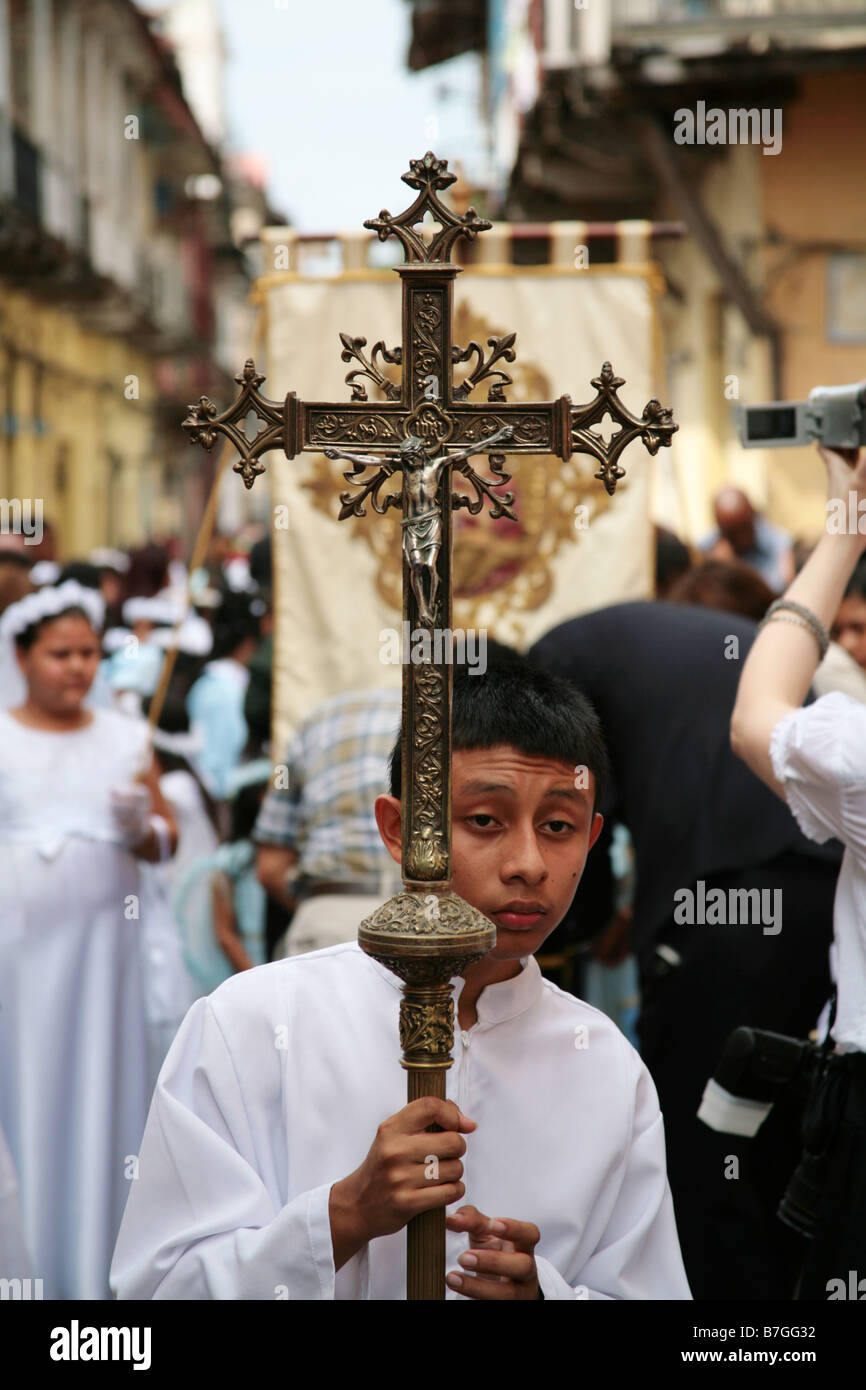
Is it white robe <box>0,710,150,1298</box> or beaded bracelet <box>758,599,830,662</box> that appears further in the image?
white robe <box>0,710,150,1298</box>

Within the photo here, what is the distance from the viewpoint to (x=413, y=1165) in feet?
5.00

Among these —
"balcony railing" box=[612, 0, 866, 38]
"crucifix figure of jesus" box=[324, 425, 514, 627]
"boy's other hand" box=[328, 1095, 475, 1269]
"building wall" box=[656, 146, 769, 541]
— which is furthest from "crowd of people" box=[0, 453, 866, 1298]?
"balcony railing" box=[612, 0, 866, 38]

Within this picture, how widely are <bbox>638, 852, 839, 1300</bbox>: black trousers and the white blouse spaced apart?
0.85m

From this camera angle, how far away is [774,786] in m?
2.46

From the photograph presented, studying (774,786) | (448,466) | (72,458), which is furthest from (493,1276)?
(72,458)

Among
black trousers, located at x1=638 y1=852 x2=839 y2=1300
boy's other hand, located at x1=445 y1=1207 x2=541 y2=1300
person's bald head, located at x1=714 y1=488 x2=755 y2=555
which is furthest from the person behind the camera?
person's bald head, located at x1=714 y1=488 x2=755 y2=555

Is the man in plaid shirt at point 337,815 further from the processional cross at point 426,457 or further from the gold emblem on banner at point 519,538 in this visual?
the processional cross at point 426,457

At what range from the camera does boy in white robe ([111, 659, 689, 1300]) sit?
1702 millimetres

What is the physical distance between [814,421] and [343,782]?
6.38 ft

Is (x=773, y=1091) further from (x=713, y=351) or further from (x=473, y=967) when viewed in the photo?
(x=713, y=351)

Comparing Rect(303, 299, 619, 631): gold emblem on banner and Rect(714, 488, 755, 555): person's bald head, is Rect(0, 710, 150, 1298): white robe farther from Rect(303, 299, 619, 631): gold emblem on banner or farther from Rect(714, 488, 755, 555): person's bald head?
Rect(714, 488, 755, 555): person's bald head

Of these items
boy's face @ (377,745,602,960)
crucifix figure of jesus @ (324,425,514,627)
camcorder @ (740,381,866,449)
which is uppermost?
camcorder @ (740,381,866,449)

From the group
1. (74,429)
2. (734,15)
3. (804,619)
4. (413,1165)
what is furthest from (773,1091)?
(74,429)
